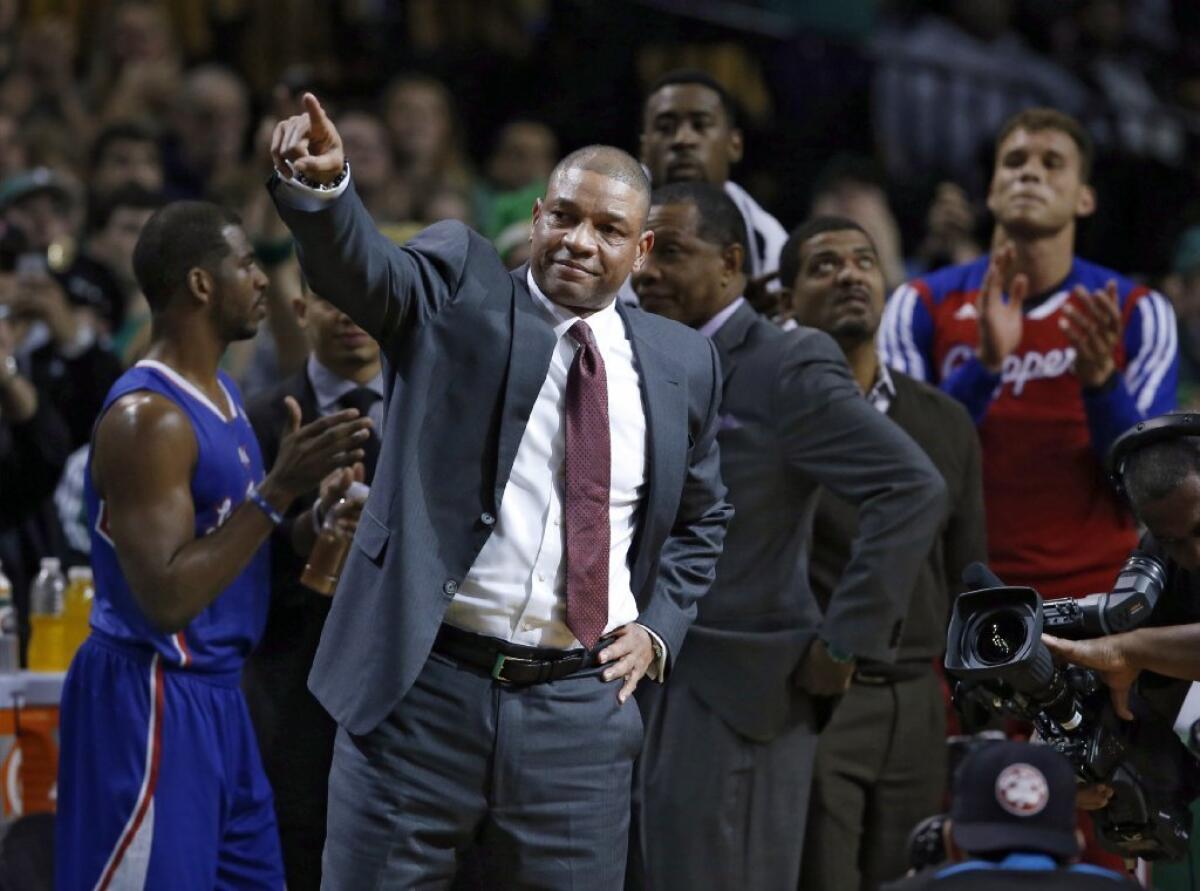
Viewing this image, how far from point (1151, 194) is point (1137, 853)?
7080 millimetres

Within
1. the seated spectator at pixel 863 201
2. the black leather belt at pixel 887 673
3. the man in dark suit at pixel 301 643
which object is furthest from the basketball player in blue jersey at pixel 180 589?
the seated spectator at pixel 863 201

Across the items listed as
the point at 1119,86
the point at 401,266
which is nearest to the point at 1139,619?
the point at 401,266

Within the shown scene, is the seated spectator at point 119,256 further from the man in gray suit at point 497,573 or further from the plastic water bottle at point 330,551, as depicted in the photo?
the man in gray suit at point 497,573

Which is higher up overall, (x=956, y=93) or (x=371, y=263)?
(x=956, y=93)

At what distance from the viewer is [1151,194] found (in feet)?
36.6

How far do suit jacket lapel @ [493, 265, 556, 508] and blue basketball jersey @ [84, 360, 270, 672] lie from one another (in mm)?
1225

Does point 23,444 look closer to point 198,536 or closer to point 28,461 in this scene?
point 28,461

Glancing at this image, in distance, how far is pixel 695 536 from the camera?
188 inches

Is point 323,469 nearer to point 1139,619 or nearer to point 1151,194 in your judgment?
point 1139,619

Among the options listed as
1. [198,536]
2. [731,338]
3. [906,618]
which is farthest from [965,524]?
[198,536]

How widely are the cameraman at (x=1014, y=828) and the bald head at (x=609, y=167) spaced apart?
1.50 meters

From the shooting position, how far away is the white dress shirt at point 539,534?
14.1ft

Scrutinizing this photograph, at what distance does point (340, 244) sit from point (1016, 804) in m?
1.60

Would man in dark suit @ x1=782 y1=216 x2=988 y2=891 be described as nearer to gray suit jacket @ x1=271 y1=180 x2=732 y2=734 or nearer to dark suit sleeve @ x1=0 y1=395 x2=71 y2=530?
gray suit jacket @ x1=271 y1=180 x2=732 y2=734
